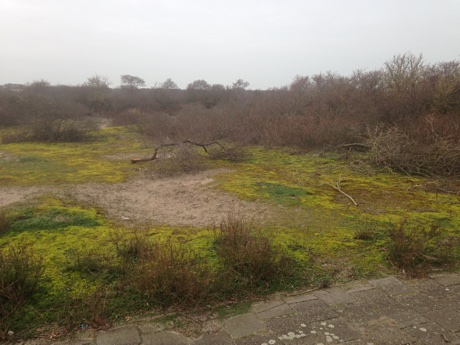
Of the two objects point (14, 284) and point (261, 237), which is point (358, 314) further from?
point (14, 284)

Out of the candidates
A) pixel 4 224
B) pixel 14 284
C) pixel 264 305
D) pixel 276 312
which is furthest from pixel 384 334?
pixel 4 224

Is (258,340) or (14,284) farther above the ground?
(14,284)

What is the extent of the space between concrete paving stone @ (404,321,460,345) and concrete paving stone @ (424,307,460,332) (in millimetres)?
71

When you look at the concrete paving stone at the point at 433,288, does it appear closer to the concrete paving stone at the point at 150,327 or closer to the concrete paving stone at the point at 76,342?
the concrete paving stone at the point at 150,327

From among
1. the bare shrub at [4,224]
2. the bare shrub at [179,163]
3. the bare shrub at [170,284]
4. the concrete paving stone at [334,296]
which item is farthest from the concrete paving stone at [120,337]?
the bare shrub at [179,163]

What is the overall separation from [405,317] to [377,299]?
1.07 ft

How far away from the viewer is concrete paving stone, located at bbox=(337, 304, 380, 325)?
301 centimetres

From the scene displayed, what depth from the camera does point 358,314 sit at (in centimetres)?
309

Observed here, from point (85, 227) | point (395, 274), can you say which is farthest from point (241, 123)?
point (395, 274)

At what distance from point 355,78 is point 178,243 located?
59.3 feet

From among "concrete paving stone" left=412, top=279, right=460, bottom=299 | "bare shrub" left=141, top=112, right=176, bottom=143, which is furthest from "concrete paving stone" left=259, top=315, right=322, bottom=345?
"bare shrub" left=141, top=112, right=176, bottom=143

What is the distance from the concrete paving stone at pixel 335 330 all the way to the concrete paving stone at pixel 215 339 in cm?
70

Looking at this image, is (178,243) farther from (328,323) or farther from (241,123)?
(241,123)

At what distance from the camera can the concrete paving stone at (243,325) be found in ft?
9.28
